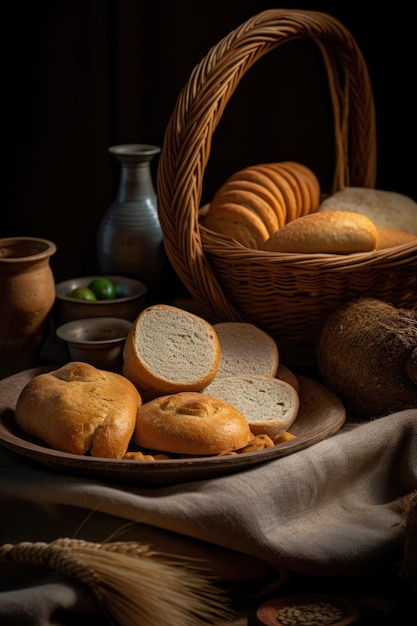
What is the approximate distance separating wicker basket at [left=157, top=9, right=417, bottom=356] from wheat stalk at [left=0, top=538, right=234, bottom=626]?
706 mm

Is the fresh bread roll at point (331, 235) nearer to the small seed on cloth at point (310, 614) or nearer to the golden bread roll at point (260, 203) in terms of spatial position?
the golden bread roll at point (260, 203)

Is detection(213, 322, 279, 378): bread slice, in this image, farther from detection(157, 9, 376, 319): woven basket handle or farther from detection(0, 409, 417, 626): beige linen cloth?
detection(0, 409, 417, 626): beige linen cloth

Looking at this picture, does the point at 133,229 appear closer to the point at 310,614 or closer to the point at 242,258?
the point at 242,258

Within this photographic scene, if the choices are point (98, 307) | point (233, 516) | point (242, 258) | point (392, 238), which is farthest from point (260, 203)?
point (233, 516)

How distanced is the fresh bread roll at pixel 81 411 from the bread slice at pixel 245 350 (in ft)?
0.80

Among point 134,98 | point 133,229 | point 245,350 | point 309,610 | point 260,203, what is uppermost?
point 134,98

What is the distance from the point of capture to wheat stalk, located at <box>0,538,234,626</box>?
1065 mm

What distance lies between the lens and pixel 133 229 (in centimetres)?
201

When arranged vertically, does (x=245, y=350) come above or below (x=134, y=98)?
below

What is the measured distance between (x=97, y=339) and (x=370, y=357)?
0.55 meters

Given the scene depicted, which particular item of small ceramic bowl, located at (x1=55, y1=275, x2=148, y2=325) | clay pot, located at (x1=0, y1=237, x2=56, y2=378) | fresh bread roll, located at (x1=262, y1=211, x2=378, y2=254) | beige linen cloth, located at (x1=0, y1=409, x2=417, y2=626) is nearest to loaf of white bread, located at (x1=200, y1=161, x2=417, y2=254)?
fresh bread roll, located at (x1=262, y1=211, x2=378, y2=254)

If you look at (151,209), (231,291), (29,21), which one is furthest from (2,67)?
(231,291)

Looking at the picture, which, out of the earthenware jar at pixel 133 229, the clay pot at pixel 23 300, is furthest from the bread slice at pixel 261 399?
the earthenware jar at pixel 133 229

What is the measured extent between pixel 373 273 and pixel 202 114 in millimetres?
462
